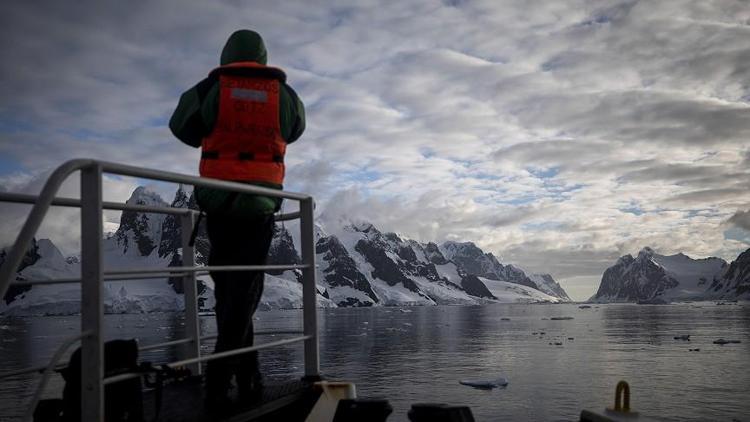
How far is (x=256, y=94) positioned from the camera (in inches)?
161

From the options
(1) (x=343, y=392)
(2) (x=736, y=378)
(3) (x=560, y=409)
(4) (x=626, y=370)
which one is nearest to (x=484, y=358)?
(4) (x=626, y=370)

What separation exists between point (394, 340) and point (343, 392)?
168 ft

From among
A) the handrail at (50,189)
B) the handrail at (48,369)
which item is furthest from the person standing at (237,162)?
the handrail at (48,369)

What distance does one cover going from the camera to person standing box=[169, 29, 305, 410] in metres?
4.00

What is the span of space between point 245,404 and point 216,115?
1.99 metres

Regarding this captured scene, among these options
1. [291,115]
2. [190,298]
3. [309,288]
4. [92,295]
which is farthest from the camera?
[190,298]

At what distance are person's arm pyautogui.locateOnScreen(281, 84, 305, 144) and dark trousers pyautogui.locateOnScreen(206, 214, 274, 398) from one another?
2.23 ft

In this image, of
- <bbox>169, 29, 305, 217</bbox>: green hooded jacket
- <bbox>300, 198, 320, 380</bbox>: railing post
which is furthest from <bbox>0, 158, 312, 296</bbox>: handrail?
<bbox>300, 198, 320, 380</bbox>: railing post

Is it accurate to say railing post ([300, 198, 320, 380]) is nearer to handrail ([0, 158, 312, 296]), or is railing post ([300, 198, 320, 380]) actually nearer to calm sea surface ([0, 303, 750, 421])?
handrail ([0, 158, 312, 296])

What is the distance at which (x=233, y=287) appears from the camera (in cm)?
418

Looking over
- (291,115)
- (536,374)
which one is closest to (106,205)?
(291,115)

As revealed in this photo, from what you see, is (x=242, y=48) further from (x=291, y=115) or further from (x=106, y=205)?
(x=106, y=205)

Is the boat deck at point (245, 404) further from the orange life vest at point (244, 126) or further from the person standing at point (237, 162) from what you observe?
the orange life vest at point (244, 126)

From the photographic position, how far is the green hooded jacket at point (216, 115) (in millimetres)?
3986
